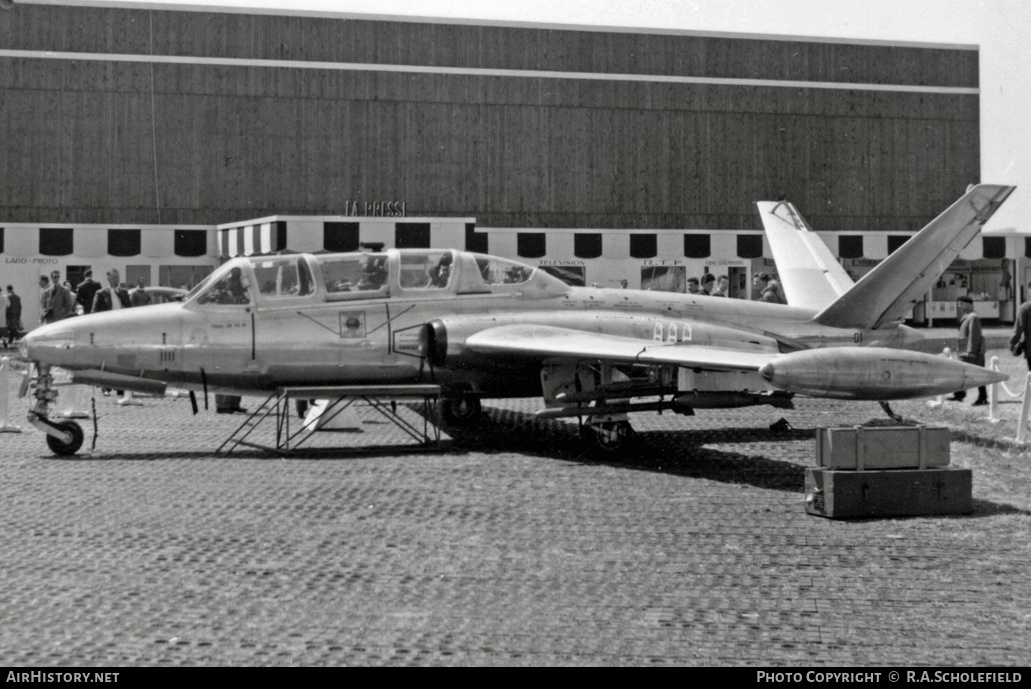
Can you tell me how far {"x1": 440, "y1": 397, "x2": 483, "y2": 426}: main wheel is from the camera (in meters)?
17.0

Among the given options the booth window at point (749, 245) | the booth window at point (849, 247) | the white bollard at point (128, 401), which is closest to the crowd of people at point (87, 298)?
the white bollard at point (128, 401)

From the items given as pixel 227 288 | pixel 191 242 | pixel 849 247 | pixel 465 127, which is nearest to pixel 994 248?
pixel 849 247

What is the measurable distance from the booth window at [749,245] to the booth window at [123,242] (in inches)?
766

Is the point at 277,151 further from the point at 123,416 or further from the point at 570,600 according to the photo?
the point at 570,600

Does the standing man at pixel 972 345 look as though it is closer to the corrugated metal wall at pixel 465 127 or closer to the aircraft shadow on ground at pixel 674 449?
the aircraft shadow on ground at pixel 674 449

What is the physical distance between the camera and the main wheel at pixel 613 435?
13.9 meters

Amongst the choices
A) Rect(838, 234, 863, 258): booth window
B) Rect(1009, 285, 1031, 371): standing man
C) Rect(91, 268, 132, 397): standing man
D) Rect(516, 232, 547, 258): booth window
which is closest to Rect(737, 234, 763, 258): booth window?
Rect(838, 234, 863, 258): booth window

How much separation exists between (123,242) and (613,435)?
2893 centimetres

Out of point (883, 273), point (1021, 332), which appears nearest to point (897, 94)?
point (1021, 332)

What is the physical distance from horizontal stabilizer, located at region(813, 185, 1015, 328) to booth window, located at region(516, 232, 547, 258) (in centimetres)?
2141

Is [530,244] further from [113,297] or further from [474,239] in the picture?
[113,297]

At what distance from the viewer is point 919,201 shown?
61156 mm

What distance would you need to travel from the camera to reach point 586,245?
3741cm

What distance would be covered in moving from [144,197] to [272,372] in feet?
140
